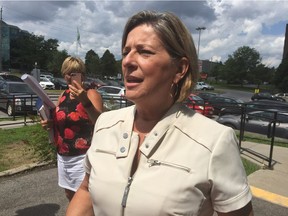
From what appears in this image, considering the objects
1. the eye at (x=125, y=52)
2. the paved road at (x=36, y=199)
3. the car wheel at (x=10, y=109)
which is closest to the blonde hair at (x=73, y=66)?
the eye at (x=125, y=52)

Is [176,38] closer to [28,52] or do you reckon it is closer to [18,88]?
[18,88]

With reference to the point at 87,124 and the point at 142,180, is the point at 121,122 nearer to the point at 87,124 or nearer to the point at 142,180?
the point at 142,180

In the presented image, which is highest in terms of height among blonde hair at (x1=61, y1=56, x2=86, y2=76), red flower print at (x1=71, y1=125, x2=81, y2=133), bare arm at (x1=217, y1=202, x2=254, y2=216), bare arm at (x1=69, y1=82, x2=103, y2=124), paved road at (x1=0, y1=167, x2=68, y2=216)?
blonde hair at (x1=61, y1=56, x2=86, y2=76)

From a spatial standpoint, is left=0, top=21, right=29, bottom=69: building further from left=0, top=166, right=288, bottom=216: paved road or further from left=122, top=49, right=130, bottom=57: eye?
left=122, top=49, right=130, bottom=57: eye

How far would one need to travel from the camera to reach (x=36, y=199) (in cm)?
497

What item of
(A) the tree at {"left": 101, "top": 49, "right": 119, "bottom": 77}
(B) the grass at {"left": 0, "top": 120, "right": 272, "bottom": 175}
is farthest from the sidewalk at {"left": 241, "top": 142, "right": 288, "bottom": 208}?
(A) the tree at {"left": 101, "top": 49, "right": 119, "bottom": 77}

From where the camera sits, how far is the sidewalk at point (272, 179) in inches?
217

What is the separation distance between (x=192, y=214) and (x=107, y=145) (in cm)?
53

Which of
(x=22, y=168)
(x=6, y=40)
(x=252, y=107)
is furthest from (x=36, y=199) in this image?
(x=6, y=40)

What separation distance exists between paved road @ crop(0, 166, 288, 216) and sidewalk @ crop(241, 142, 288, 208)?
28 cm

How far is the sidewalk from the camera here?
5505 millimetres

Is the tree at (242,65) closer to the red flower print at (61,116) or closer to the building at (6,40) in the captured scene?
the building at (6,40)

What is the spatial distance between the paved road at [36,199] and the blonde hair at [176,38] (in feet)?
Answer: 11.4

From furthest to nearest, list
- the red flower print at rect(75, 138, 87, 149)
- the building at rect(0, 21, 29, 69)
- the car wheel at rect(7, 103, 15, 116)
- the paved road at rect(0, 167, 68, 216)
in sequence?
1. the building at rect(0, 21, 29, 69)
2. the car wheel at rect(7, 103, 15, 116)
3. the paved road at rect(0, 167, 68, 216)
4. the red flower print at rect(75, 138, 87, 149)
